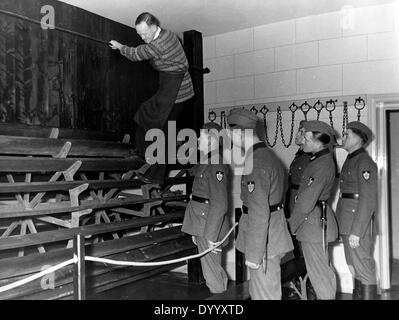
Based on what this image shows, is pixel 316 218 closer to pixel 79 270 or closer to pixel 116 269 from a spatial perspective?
pixel 116 269

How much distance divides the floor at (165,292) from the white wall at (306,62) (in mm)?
531

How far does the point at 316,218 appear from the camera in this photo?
12.1 ft

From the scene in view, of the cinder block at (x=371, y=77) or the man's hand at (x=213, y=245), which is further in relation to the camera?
the cinder block at (x=371, y=77)

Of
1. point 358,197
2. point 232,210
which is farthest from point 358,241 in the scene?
point 232,210

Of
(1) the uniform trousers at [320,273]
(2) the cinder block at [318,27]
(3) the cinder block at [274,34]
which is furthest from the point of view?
(3) the cinder block at [274,34]

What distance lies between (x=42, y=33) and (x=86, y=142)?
43.0 inches

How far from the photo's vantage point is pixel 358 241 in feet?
12.4

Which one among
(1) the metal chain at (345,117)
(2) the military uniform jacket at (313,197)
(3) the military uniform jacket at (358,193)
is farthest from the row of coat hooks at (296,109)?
(2) the military uniform jacket at (313,197)

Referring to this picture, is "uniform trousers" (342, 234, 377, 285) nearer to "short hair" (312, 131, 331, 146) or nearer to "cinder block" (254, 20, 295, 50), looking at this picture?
"short hair" (312, 131, 331, 146)

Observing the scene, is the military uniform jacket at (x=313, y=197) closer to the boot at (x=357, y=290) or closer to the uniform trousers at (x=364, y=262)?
the uniform trousers at (x=364, y=262)

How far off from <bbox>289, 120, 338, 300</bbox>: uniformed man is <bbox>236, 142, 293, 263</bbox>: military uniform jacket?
530mm

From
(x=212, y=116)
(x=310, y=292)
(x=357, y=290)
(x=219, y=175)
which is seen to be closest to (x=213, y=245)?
(x=219, y=175)

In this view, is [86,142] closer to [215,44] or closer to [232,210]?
[232,210]

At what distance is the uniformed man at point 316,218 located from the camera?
11.8 ft
